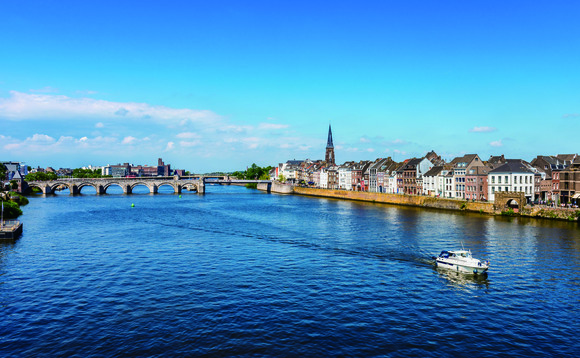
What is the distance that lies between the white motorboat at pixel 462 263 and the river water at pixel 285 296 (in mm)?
1292

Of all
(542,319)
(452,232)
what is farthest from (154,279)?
(452,232)

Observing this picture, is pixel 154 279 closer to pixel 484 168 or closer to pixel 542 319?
pixel 542 319

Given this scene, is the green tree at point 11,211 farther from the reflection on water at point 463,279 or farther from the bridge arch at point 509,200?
the bridge arch at point 509,200

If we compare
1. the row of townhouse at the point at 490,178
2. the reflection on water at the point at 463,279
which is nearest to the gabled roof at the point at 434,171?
the row of townhouse at the point at 490,178

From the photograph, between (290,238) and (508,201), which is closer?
(290,238)

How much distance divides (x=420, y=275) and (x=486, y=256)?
1536cm

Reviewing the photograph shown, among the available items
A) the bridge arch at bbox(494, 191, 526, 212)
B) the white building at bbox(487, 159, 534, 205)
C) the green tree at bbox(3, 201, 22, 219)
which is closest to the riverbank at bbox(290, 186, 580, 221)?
the bridge arch at bbox(494, 191, 526, 212)

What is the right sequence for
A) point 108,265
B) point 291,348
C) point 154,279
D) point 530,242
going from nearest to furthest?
point 291,348, point 154,279, point 108,265, point 530,242

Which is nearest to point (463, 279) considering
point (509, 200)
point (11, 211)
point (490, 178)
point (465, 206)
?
point (509, 200)

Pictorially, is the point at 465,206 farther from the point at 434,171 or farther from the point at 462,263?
the point at 462,263

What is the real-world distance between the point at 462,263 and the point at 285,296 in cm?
2225

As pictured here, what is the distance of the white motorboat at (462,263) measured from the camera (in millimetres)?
45375

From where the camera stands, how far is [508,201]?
347 ft

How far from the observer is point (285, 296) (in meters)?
37.7
